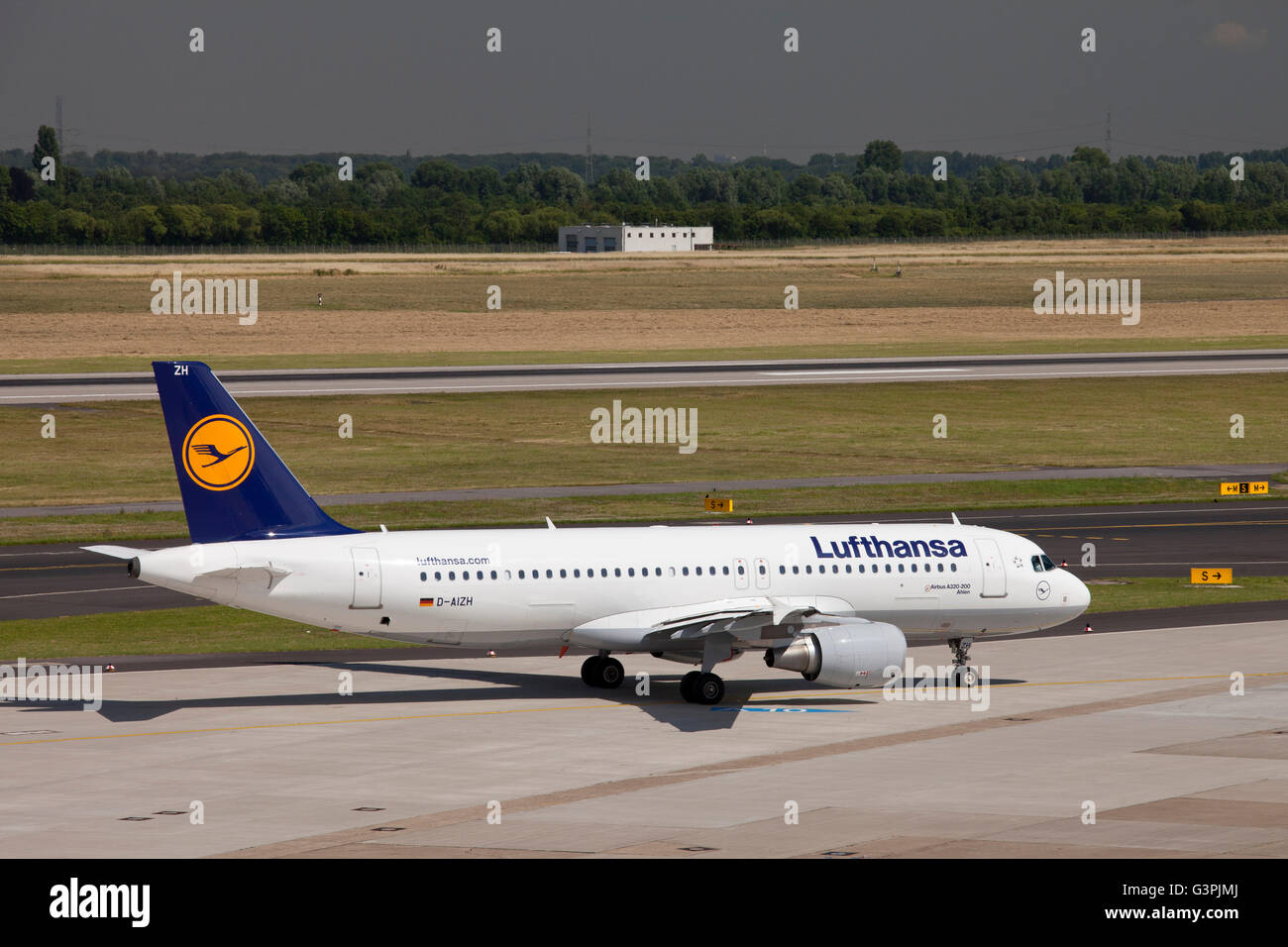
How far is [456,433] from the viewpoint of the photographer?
10719cm

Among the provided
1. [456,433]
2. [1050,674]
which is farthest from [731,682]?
[456,433]

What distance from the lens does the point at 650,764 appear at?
37344 millimetres

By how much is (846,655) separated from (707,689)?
182 inches

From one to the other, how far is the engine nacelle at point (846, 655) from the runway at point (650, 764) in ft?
4.28

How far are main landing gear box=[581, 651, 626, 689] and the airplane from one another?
0.14 feet

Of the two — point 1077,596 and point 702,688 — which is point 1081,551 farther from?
point 702,688

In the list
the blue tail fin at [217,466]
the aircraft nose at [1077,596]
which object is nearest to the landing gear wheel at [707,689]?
the aircraft nose at [1077,596]

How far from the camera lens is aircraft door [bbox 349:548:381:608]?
4125 cm

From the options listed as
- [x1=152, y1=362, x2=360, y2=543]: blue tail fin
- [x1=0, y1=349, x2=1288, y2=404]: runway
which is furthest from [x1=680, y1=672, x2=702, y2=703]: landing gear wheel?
[x1=0, y1=349, x2=1288, y2=404]: runway

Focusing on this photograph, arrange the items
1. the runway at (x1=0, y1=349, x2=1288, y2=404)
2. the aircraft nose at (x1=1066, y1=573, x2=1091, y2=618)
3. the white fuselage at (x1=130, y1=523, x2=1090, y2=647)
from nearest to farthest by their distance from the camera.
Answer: the white fuselage at (x1=130, y1=523, x2=1090, y2=647), the aircraft nose at (x1=1066, y1=573, x2=1091, y2=618), the runway at (x1=0, y1=349, x2=1288, y2=404)

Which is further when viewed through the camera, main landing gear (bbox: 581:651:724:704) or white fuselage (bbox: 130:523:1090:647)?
main landing gear (bbox: 581:651:724:704)

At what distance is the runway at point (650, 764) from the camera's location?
30.1 meters

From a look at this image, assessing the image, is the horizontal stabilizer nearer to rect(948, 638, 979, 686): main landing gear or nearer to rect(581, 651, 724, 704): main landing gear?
rect(581, 651, 724, 704): main landing gear

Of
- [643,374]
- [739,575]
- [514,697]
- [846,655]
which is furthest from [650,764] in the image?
[643,374]
